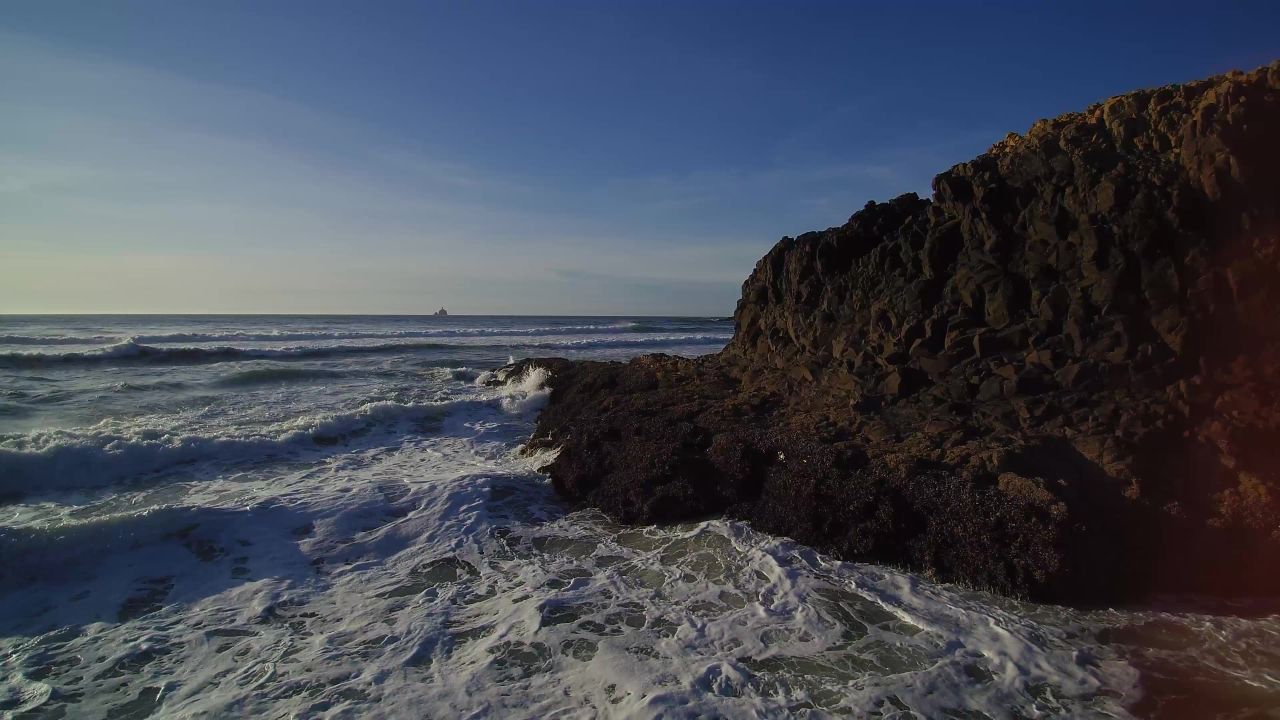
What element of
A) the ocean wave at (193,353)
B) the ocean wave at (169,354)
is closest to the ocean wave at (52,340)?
the ocean wave at (193,353)

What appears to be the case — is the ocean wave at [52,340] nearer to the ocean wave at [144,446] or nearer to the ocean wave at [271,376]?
the ocean wave at [271,376]

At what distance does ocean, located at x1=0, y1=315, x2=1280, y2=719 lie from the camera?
3598 millimetres

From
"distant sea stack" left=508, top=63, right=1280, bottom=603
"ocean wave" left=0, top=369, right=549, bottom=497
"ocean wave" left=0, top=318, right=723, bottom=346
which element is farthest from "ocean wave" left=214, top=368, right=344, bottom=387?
"distant sea stack" left=508, top=63, right=1280, bottom=603

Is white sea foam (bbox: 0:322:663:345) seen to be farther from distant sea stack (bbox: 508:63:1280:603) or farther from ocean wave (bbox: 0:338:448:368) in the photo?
distant sea stack (bbox: 508:63:1280:603)

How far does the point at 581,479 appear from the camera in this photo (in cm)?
709

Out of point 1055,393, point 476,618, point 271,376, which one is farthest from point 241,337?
point 1055,393

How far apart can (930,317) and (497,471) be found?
5.20 metres

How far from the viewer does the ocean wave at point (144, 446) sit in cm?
739

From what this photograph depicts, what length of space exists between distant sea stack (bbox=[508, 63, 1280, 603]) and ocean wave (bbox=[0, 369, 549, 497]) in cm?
470

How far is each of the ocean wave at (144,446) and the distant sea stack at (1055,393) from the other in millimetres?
4695

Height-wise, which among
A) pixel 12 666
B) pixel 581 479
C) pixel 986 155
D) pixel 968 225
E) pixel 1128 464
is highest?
pixel 986 155

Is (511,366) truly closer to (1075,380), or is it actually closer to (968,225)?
(968,225)

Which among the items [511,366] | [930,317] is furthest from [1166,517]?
[511,366]

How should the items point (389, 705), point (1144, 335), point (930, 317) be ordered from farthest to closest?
point (930, 317)
point (1144, 335)
point (389, 705)
